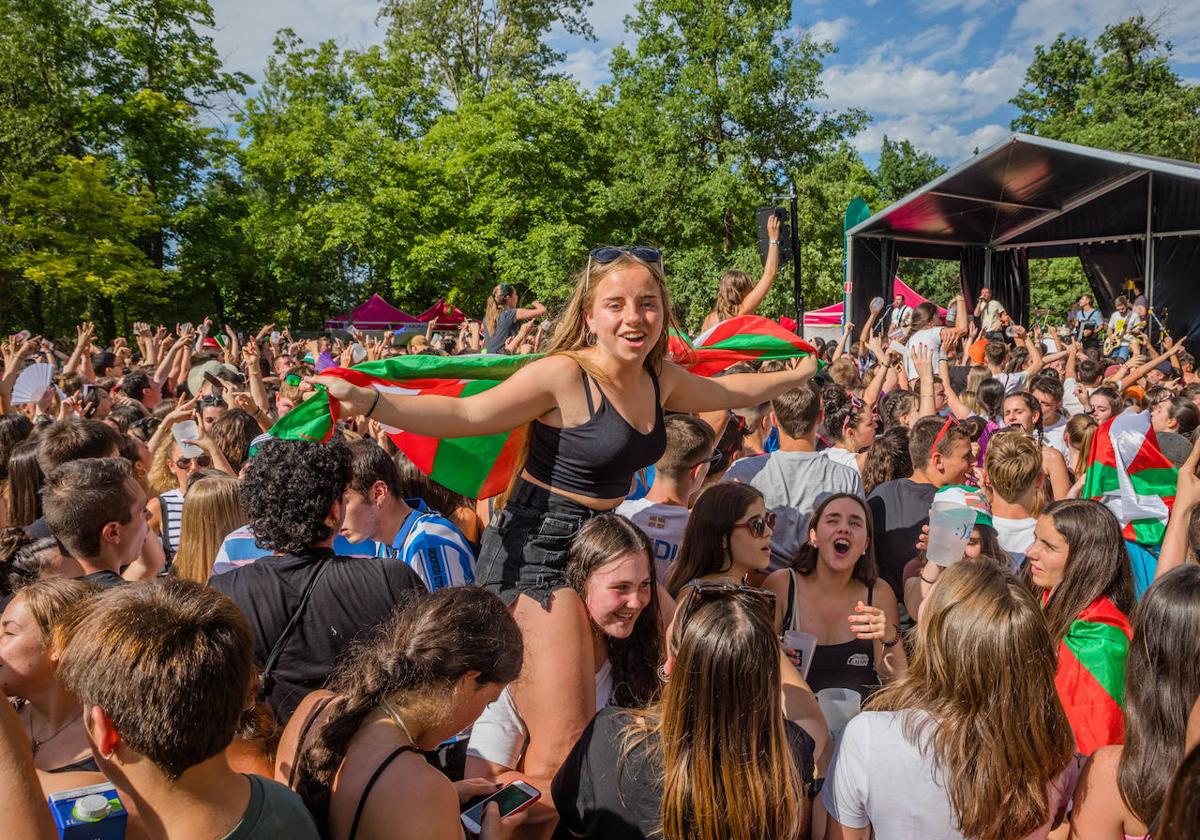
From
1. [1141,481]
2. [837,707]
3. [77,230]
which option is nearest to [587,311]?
[837,707]

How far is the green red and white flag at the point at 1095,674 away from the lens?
2521 mm

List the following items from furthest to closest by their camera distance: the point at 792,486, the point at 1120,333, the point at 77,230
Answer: the point at 77,230, the point at 1120,333, the point at 792,486

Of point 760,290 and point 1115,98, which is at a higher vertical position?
point 1115,98

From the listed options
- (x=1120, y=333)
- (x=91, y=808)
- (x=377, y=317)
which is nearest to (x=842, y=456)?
(x=91, y=808)

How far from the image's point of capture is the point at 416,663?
1804 mm

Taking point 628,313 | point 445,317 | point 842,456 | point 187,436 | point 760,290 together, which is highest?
point 445,317

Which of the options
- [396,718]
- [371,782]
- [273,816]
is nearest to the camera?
[273,816]

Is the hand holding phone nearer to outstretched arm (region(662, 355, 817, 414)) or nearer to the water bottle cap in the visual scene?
the water bottle cap

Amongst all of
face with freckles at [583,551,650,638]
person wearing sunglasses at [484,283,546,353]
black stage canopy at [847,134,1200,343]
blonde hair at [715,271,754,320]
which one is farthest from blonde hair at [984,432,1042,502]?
black stage canopy at [847,134,1200,343]

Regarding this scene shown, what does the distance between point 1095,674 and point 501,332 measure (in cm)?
558

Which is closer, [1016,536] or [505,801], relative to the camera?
[505,801]

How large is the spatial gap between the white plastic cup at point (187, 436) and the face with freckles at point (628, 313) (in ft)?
8.76

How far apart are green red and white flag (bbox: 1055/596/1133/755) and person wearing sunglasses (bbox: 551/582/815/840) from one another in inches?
45.7

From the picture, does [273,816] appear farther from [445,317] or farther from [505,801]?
[445,317]
